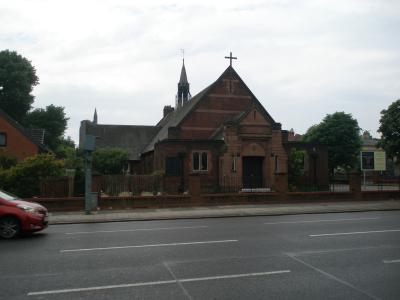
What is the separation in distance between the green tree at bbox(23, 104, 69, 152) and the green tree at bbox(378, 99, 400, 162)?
143 ft

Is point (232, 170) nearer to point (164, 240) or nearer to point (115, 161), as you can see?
point (115, 161)

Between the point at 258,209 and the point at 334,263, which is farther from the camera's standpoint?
the point at 258,209

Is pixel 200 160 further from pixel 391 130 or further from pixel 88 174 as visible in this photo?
pixel 391 130

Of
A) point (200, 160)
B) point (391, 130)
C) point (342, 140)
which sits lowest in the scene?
point (200, 160)

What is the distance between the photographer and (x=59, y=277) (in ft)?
23.4

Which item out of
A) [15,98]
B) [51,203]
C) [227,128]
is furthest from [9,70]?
[51,203]

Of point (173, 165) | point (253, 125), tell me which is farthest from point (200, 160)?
point (253, 125)

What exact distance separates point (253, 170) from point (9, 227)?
23038 millimetres

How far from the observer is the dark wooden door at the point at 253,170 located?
32.4 metres

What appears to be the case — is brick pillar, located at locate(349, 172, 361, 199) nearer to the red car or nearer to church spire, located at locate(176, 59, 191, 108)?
the red car

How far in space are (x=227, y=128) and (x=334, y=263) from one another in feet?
77.7

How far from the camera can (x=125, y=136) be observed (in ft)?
157

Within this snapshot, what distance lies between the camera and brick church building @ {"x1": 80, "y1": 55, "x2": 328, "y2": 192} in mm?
31391

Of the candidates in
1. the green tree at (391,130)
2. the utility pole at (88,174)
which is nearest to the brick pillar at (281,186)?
the utility pole at (88,174)
